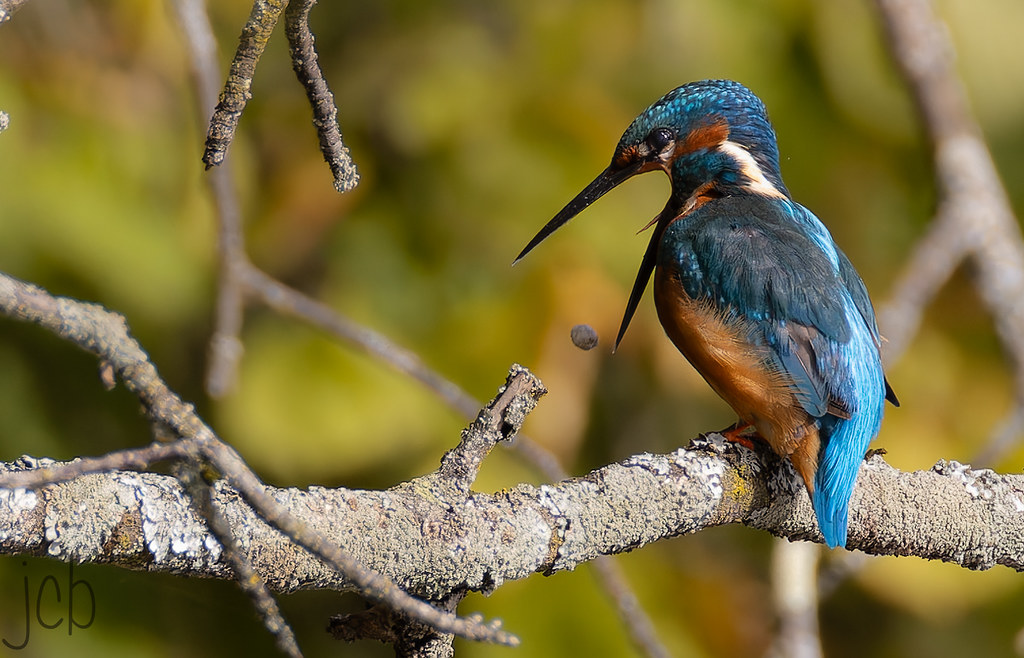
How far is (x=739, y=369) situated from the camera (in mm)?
1948

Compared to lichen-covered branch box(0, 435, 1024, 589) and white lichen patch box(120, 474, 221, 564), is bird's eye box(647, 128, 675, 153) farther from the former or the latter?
white lichen patch box(120, 474, 221, 564)

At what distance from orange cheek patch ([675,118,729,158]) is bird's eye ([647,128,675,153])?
0.03 meters

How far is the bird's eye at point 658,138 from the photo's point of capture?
7.08 feet

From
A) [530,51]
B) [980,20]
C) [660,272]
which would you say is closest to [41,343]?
[530,51]

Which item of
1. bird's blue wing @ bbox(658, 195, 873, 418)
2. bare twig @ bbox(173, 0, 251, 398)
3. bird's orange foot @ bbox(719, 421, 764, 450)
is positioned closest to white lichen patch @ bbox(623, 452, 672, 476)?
bird's orange foot @ bbox(719, 421, 764, 450)

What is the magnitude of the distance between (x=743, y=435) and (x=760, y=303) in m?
0.24

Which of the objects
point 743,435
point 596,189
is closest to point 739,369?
point 743,435

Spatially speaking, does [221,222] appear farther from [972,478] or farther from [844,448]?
[972,478]

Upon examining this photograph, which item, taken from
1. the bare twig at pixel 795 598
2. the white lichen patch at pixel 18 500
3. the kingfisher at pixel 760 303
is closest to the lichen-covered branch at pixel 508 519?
the white lichen patch at pixel 18 500

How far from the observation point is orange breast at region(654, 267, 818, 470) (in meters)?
1.85

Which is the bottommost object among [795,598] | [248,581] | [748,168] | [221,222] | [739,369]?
[248,581]

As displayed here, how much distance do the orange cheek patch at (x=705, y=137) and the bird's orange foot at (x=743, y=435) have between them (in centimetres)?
59

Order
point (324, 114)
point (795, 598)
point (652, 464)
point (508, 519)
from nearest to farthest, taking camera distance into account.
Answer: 1. point (324, 114)
2. point (508, 519)
3. point (652, 464)
4. point (795, 598)

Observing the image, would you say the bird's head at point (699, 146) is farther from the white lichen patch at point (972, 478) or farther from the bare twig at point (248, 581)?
the bare twig at point (248, 581)
